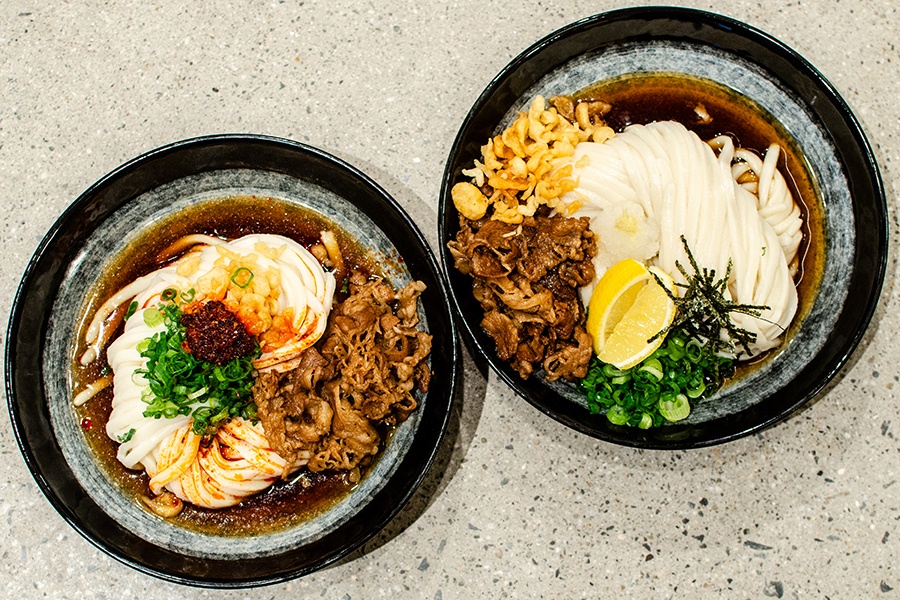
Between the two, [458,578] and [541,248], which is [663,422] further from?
[458,578]

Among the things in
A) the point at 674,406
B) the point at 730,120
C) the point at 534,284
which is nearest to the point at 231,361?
the point at 534,284

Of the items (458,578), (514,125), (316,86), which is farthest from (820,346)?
(316,86)

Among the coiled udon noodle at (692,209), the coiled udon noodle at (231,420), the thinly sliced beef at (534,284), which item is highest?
the coiled udon noodle at (692,209)

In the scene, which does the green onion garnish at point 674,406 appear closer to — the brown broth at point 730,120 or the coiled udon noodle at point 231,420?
the brown broth at point 730,120

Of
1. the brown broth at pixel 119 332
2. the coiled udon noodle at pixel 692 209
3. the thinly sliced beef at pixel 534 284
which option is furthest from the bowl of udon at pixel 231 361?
the coiled udon noodle at pixel 692 209

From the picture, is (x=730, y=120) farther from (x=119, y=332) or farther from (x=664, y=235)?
(x=119, y=332)

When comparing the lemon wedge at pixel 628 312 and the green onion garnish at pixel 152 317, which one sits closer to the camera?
the lemon wedge at pixel 628 312

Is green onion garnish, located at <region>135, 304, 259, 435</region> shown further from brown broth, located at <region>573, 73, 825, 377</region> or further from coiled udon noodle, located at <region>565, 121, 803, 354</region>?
brown broth, located at <region>573, 73, 825, 377</region>
